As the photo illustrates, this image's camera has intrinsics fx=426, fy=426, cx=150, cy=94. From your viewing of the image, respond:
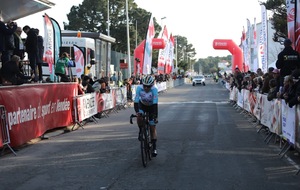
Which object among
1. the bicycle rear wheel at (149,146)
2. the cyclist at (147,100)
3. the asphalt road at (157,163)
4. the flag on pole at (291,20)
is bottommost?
the asphalt road at (157,163)

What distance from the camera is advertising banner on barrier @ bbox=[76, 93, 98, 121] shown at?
15.4 meters

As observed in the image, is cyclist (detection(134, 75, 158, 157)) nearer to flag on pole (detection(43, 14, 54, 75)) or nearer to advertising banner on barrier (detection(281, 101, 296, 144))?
advertising banner on barrier (detection(281, 101, 296, 144))

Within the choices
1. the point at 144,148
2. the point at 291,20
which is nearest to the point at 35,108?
the point at 144,148

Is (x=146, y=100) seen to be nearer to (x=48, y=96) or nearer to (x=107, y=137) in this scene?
(x=107, y=137)

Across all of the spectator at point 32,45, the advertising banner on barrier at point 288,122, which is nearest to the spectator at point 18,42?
the spectator at point 32,45

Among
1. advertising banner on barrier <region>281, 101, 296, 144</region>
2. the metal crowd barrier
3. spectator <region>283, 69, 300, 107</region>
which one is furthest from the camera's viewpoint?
the metal crowd barrier

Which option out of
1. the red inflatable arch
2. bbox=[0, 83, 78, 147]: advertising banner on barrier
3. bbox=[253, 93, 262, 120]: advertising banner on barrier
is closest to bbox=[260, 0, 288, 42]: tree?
the red inflatable arch

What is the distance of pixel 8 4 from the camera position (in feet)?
52.7

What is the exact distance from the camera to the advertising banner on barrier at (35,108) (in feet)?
33.3

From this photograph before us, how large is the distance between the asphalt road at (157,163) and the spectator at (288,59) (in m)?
2.09

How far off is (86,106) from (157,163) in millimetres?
8138

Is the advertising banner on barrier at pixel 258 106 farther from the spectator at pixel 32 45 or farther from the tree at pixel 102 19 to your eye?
the tree at pixel 102 19

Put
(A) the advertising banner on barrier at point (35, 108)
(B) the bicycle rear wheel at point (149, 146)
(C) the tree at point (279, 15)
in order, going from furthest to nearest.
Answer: (C) the tree at point (279, 15) < (A) the advertising banner on barrier at point (35, 108) < (B) the bicycle rear wheel at point (149, 146)

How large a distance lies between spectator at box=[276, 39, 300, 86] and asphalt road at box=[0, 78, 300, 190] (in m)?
2.09
